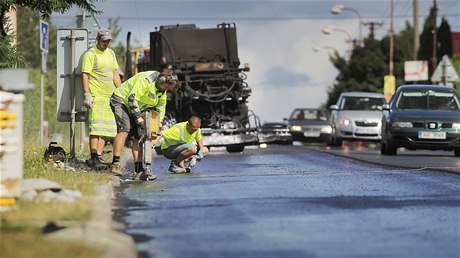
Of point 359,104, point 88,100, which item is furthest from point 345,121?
point 88,100

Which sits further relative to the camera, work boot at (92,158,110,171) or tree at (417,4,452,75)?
tree at (417,4,452,75)

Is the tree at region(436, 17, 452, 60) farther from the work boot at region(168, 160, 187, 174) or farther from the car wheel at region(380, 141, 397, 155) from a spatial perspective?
the work boot at region(168, 160, 187, 174)

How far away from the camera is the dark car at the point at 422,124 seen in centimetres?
2772

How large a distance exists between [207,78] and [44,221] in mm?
19431

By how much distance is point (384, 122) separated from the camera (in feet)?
95.2

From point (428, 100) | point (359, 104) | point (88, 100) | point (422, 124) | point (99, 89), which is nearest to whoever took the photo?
point (88, 100)

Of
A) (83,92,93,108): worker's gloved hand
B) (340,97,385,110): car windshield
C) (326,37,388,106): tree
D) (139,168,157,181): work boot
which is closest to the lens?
(139,168,157,181): work boot

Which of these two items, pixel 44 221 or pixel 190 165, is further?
pixel 190 165

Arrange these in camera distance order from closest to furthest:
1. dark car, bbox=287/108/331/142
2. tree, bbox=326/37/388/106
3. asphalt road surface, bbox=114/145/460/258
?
asphalt road surface, bbox=114/145/460/258, dark car, bbox=287/108/331/142, tree, bbox=326/37/388/106

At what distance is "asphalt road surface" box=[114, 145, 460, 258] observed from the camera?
8758 millimetres

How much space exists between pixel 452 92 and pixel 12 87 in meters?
20.1

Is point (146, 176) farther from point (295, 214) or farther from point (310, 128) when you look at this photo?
point (310, 128)

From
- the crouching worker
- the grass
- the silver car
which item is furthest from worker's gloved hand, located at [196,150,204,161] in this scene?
the silver car

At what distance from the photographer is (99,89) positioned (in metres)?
18.5
